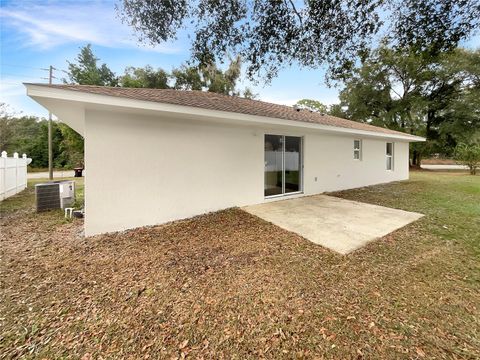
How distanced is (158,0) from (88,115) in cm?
291

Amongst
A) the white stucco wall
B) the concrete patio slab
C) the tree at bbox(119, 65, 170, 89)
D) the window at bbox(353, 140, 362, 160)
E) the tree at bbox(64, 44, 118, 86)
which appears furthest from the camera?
the tree at bbox(119, 65, 170, 89)

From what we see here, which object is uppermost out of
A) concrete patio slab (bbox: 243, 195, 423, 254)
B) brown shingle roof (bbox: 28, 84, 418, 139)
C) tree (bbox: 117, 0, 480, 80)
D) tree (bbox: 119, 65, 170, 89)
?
tree (bbox: 119, 65, 170, 89)

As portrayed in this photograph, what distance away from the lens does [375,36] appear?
5719 mm

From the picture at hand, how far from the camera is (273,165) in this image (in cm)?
762

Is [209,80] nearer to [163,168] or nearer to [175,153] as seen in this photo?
[175,153]

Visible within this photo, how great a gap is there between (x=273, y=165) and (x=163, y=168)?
3.72 meters

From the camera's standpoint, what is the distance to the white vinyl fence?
8.08 m

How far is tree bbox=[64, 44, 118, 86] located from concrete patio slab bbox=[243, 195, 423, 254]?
2428cm

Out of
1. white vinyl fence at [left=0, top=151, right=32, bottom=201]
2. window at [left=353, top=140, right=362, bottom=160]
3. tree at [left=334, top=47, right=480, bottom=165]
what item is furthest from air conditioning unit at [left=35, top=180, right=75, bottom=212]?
tree at [left=334, top=47, right=480, bottom=165]

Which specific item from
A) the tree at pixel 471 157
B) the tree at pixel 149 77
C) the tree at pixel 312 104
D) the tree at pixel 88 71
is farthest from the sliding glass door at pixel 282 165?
the tree at pixel 312 104

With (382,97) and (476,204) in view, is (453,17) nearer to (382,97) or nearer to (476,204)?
(476,204)

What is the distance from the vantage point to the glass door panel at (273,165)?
746cm

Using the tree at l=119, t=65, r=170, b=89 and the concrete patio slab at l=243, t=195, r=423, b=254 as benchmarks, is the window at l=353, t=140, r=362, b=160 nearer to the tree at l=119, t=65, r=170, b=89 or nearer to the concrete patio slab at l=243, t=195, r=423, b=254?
the concrete patio slab at l=243, t=195, r=423, b=254

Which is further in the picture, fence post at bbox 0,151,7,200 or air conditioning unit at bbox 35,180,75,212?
fence post at bbox 0,151,7,200
